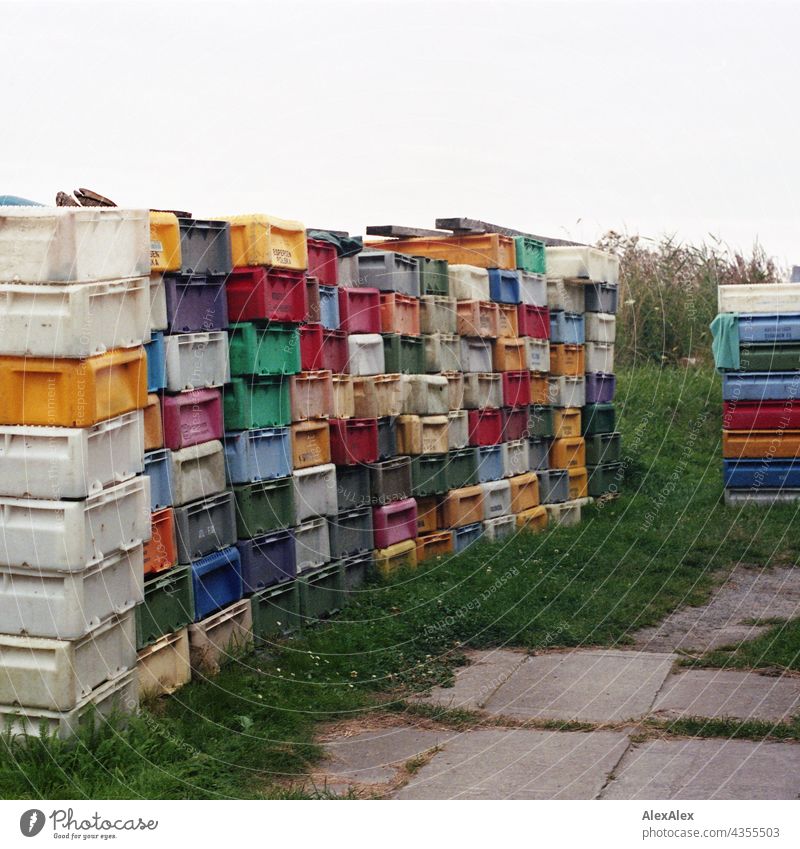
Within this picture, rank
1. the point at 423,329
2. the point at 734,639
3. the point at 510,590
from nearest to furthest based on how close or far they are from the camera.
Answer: the point at 734,639
the point at 510,590
the point at 423,329

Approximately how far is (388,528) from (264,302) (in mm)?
3032

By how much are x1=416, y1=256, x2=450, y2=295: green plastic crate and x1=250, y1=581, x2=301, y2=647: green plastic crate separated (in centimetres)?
364

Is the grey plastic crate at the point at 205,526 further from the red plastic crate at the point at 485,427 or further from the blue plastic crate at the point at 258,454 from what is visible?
the red plastic crate at the point at 485,427

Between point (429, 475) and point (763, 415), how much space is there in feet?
17.2

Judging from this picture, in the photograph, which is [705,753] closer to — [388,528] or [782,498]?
[388,528]

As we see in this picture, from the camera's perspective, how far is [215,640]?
363 inches

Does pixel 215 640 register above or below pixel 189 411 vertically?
below

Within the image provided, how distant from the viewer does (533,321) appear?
14680 mm

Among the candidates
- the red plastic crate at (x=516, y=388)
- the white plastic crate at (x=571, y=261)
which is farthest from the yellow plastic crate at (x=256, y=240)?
the white plastic crate at (x=571, y=261)

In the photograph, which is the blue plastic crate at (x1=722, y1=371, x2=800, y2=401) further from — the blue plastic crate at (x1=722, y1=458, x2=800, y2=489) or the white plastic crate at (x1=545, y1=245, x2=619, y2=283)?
the white plastic crate at (x1=545, y1=245, x2=619, y2=283)

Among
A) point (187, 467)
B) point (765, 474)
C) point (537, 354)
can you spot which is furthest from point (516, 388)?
point (187, 467)

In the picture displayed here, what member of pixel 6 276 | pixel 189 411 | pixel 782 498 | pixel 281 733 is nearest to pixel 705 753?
pixel 281 733

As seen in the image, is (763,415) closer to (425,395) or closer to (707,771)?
(425,395)

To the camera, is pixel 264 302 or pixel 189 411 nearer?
pixel 189 411
